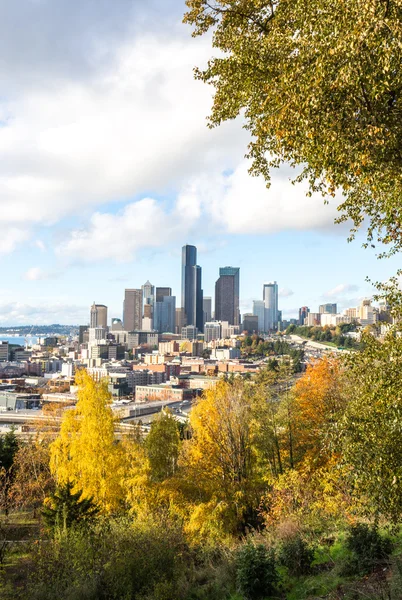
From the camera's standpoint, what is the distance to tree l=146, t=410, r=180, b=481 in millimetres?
13461

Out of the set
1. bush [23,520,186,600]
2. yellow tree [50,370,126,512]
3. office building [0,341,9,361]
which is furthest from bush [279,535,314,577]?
office building [0,341,9,361]

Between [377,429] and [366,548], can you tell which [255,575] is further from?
[377,429]

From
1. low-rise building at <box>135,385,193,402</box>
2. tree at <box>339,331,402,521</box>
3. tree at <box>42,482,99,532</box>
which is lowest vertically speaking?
low-rise building at <box>135,385,193,402</box>

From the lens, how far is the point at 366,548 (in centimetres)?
762

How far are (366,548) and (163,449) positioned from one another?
24.1ft

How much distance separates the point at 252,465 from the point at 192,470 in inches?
114

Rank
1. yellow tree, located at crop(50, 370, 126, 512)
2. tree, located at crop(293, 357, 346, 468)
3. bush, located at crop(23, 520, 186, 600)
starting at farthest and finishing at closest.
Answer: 1. tree, located at crop(293, 357, 346, 468)
2. yellow tree, located at crop(50, 370, 126, 512)
3. bush, located at crop(23, 520, 186, 600)

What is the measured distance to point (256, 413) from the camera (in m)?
15.3

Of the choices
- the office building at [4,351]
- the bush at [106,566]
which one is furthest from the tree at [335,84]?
the office building at [4,351]

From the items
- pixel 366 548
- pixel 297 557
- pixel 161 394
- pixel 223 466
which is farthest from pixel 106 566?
pixel 161 394

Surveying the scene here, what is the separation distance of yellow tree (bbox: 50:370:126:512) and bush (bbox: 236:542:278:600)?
639 cm

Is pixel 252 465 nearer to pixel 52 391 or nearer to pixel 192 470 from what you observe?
pixel 192 470

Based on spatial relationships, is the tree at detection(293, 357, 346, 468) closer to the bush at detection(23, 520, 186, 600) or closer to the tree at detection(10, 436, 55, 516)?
the bush at detection(23, 520, 186, 600)

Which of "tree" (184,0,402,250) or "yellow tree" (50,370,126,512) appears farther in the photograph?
"yellow tree" (50,370,126,512)
